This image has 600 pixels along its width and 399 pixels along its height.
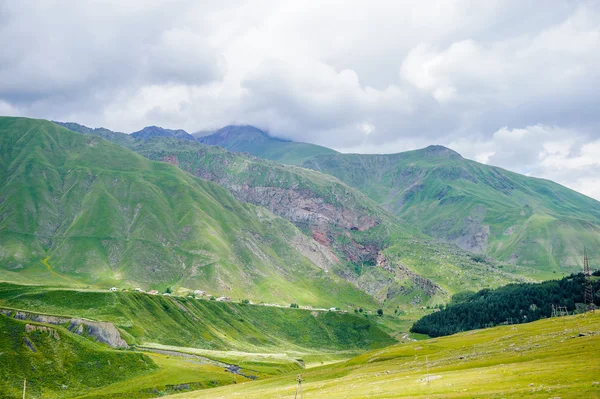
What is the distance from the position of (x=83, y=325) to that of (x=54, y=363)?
4722 cm

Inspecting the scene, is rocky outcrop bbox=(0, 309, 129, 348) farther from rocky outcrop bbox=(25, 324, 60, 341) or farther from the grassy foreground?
the grassy foreground

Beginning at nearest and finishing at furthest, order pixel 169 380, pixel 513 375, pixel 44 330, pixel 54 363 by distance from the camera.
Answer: pixel 513 375
pixel 54 363
pixel 44 330
pixel 169 380

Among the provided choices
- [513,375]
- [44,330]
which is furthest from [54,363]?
[513,375]

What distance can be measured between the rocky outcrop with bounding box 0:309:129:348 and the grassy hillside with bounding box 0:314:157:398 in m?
20.9

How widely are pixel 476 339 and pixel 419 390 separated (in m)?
98.2

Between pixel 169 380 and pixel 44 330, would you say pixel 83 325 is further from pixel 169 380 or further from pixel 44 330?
pixel 169 380

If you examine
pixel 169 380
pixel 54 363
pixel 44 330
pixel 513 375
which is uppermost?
pixel 44 330

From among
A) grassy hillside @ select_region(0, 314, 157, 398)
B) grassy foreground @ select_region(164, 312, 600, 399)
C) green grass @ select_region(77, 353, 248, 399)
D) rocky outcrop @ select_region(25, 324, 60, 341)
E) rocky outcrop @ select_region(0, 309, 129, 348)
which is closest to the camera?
grassy foreground @ select_region(164, 312, 600, 399)

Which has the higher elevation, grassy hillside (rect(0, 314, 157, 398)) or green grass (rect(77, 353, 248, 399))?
grassy hillside (rect(0, 314, 157, 398))

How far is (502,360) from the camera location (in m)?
94.8

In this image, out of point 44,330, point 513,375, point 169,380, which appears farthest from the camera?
point 169,380

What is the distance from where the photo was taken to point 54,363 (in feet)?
458

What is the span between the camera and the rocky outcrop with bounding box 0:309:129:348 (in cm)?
18050

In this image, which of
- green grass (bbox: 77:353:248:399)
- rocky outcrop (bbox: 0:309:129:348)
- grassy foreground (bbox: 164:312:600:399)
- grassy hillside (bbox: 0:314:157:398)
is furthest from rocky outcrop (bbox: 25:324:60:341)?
grassy foreground (bbox: 164:312:600:399)
